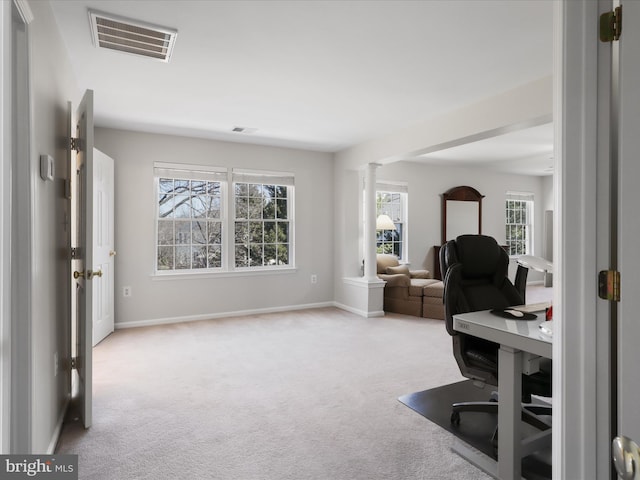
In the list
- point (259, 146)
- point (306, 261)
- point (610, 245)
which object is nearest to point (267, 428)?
point (610, 245)

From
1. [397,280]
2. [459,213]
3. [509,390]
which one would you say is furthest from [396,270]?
[509,390]

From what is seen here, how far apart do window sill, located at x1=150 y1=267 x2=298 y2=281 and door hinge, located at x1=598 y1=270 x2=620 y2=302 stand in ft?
16.3

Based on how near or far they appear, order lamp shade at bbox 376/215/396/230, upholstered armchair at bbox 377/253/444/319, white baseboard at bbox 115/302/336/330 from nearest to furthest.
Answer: white baseboard at bbox 115/302/336/330, upholstered armchair at bbox 377/253/444/319, lamp shade at bbox 376/215/396/230

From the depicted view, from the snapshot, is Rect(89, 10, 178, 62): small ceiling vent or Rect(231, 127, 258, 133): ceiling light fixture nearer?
Rect(89, 10, 178, 62): small ceiling vent

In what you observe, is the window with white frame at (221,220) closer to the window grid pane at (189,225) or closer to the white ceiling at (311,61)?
the window grid pane at (189,225)

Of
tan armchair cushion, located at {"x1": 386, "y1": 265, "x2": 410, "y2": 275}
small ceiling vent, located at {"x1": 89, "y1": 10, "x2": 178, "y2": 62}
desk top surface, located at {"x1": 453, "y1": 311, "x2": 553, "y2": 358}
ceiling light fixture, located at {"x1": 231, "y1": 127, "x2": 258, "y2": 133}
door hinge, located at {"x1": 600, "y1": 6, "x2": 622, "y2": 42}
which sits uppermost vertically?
ceiling light fixture, located at {"x1": 231, "y1": 127, "x2": 258, "y2": 133}

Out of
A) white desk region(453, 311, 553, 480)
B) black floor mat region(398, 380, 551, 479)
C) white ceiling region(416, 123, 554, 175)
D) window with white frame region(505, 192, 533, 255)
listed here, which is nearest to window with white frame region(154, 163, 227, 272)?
white ceiling region(416, 123, 554, 175)

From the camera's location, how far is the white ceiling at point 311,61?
237 cm

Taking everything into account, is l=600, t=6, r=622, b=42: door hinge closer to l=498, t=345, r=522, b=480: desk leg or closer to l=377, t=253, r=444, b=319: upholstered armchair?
l=498, t=345, r=522, b=480: desk leg

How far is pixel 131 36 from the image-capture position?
2.64m

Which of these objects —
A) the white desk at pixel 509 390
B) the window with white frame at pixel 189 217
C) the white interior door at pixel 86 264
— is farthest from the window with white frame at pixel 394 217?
the white interior door at pixel 86 264

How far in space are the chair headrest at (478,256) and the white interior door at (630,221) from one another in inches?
61.1

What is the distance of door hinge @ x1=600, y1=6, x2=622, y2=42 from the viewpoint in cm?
111

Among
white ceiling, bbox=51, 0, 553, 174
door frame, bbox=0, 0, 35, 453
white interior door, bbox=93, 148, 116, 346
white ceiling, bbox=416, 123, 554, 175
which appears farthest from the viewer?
white ceiling, bbox=416, 123, 554, 175
